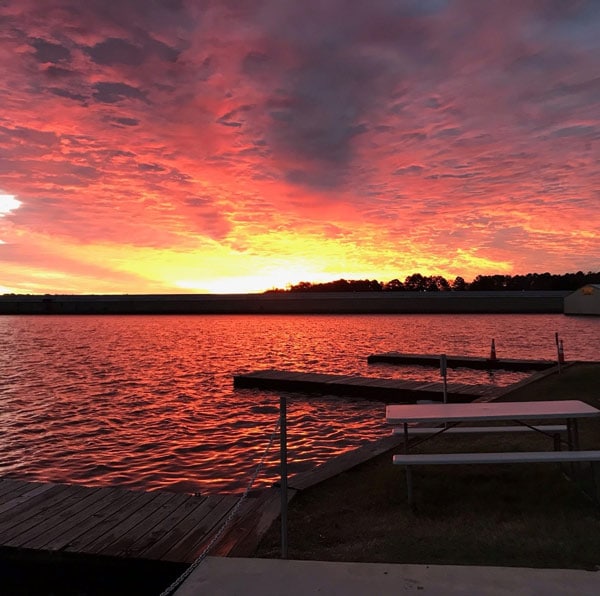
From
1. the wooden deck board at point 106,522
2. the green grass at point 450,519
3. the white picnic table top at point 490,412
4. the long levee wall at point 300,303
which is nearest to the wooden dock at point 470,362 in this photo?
the green grass at point 450,519

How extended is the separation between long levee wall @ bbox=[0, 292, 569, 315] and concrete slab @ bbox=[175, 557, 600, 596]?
149m

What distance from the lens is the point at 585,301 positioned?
11750 centimetres

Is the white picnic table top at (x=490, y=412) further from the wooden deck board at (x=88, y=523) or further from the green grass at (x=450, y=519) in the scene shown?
the wooden deck board at (x=88, y=523)

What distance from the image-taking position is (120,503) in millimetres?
7754

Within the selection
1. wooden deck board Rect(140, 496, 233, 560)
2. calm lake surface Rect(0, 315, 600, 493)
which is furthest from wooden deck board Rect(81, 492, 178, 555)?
calm lake surface Rect(0, 315, 600, 493)

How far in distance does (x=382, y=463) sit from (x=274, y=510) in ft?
8.70

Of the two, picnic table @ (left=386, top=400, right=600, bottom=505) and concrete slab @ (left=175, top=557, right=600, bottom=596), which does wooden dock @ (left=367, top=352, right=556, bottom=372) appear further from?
concrete slab @ (left=175, top=557, right=600, bottom=596)

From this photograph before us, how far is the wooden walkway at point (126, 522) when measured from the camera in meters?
6.16

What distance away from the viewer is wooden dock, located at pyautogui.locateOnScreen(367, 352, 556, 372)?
28281 millimetres

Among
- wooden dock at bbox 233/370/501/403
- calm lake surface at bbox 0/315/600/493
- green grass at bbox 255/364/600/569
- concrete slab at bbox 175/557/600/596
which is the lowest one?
calm lake surface at bbox 0/315/600/493

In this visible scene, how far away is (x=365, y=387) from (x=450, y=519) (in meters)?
14.5

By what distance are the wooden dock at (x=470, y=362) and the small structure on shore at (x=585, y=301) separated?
96006 mm

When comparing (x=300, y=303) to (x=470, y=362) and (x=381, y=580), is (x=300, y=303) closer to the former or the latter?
(x=470, y=362)

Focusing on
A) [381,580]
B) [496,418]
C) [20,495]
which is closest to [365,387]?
[496,418]
